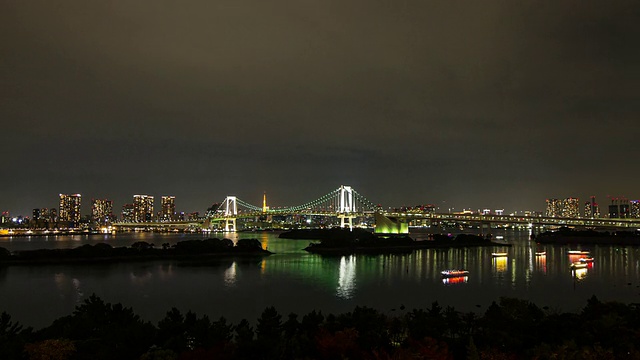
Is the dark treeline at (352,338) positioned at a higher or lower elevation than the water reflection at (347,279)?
higher

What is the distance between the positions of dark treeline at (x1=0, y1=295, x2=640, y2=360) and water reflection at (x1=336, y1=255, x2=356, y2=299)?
23.0ft

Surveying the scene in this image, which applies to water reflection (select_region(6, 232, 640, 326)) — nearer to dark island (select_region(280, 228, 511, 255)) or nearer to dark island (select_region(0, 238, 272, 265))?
dark island (select_region(0, 238, 272, 265))

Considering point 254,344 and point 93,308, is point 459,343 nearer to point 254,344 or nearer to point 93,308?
point 254,344

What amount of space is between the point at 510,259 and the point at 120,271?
867 inches

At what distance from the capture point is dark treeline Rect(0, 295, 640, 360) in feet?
21.8

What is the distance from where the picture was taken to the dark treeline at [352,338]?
6.64 metres

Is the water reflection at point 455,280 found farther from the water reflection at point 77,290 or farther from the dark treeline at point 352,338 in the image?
the water reflection at point 77,290

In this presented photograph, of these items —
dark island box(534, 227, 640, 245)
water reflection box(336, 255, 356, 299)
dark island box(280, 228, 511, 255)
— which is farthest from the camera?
dark island box(534, 227, 640, 245)

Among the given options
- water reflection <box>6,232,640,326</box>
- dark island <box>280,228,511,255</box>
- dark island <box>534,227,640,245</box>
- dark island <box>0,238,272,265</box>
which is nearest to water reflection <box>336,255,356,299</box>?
water reflection <box>6,232,640,326</box>

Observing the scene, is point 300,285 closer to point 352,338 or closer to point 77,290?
point 77,290

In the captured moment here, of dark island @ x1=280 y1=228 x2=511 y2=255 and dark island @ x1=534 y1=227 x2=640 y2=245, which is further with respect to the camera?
dark island @ x1=534 y1=227 x2=640 y2=245

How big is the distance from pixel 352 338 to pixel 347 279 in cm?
1325

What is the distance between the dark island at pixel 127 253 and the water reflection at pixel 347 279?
6153 mm

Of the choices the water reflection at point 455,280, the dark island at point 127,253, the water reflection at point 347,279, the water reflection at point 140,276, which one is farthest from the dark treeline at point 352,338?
the dark island at point 127,253
